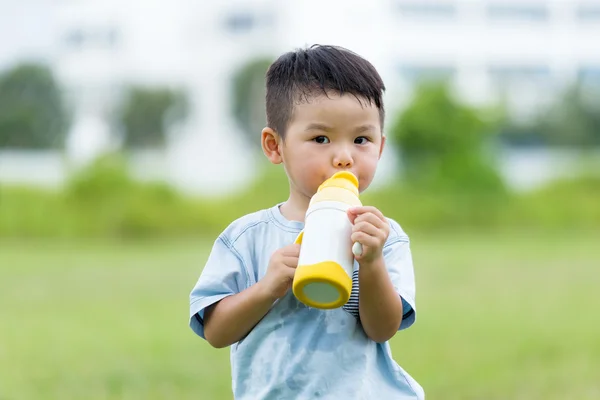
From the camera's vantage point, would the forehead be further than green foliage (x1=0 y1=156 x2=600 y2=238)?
No

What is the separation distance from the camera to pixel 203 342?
5.58m

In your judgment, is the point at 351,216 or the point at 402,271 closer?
the point at 351,216

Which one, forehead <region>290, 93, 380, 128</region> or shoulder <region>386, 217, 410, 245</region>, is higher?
forehead <region>290, 93, 380, 128</region>

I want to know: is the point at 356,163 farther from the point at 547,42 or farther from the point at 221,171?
the point at 547,42

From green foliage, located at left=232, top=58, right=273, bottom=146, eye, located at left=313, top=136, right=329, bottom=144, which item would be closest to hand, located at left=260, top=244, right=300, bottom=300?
eye, located at left=313, top=136, right=329, bottom=144

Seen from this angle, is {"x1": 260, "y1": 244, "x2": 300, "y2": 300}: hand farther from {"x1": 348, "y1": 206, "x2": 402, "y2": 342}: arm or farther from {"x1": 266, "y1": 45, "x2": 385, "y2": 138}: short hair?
{"x1": 266, "y1": 45, "x2": 385, "y2": 138}: short hair

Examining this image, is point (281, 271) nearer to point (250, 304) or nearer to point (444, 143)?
point (250, 304)

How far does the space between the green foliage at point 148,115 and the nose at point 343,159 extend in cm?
3611

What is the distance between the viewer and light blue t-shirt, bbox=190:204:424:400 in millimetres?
1781

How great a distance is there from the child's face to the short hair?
0.06 ft

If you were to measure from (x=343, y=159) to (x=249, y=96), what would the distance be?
3862cm

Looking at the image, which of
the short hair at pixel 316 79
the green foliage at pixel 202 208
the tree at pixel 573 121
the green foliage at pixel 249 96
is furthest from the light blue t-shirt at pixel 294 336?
the green foliage at pixel 249 96

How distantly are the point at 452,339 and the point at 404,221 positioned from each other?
33.4ft

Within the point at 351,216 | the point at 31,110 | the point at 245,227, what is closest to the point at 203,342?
the point at 245,227
